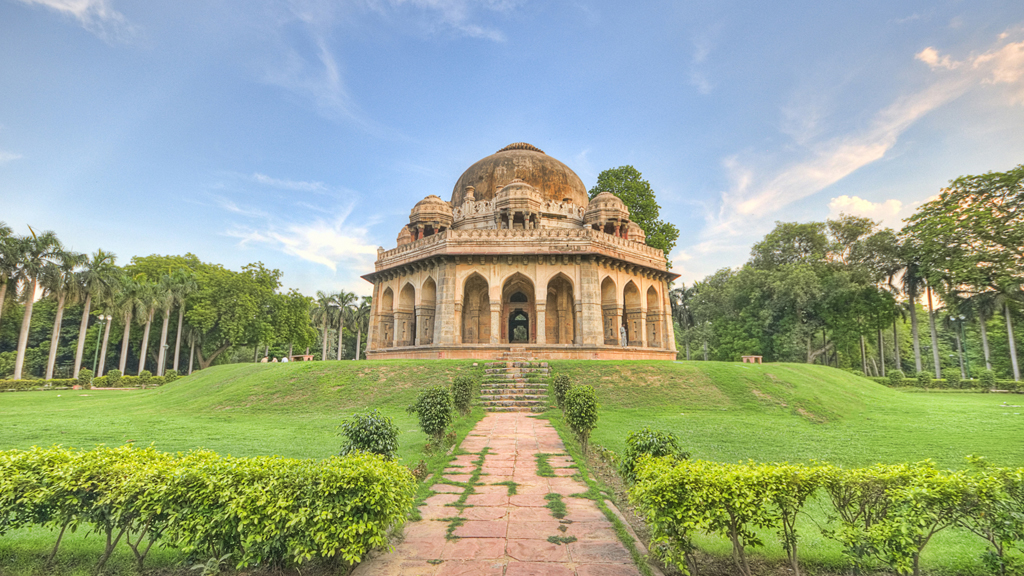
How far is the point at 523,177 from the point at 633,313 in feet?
33.2

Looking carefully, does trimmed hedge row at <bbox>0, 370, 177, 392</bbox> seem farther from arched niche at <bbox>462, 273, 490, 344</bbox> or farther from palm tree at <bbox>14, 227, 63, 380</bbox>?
arched niche at <bbox>462, 273, 490, 344</bbox>

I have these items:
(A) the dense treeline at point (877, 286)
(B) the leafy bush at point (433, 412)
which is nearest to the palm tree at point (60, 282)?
(B) the leafy bush at point (433, 412)

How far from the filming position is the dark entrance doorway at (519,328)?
30431 millimetres

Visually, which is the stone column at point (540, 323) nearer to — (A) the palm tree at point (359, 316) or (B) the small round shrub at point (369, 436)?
(B) the small round shrub at point (369, 436)

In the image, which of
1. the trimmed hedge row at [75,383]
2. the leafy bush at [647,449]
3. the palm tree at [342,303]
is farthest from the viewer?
the palm tree at [342,303]

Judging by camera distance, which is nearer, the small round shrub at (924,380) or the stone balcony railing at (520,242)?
the stone balcony railing at (520,242)

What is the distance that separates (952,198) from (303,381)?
3350 centimetres

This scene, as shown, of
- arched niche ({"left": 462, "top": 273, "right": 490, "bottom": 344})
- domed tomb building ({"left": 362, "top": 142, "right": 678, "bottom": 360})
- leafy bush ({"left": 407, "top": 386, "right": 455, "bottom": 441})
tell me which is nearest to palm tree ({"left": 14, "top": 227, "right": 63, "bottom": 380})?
domed tomb building ({"left": 362, "top": 142, "right": 678, "bottom": 360})

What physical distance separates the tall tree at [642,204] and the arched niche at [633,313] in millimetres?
6016

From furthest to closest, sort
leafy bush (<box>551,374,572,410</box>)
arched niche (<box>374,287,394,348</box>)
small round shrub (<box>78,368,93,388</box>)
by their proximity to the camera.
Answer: small round shrub (<box>78,368,93,388</box>) < arched niche (<box>374,287,394,348</box>) < leafy bush (<box>551,374,572,410</box>)

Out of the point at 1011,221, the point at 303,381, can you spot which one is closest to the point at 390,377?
the point at 303,381

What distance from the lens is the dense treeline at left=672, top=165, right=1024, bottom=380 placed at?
22.8 meters

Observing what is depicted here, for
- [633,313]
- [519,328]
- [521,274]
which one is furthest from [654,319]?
[519,328]

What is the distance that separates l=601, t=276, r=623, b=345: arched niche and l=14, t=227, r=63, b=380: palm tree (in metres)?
31.1
